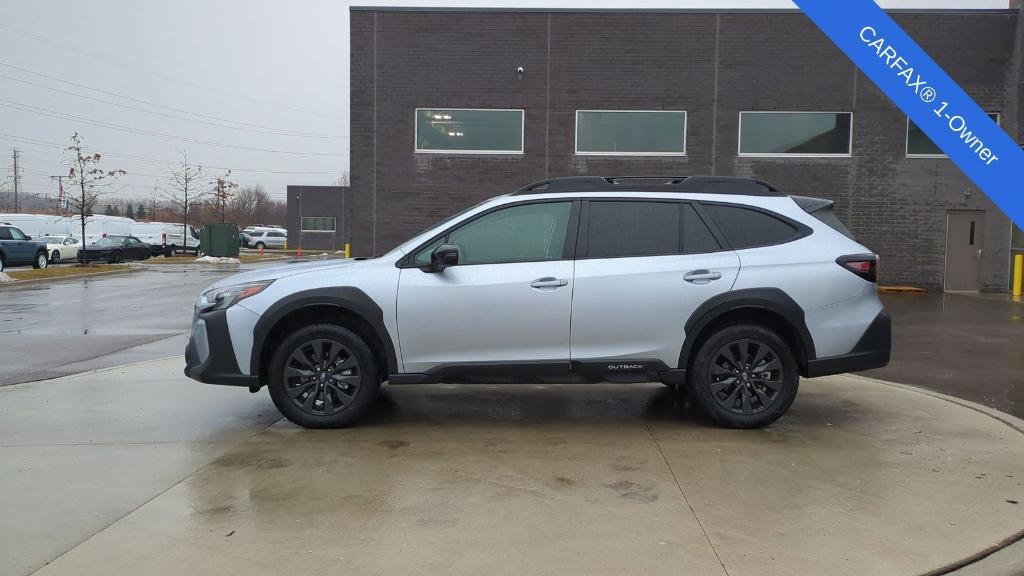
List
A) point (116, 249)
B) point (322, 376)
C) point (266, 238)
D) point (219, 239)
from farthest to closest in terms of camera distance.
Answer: point (266, 238) → point (219, 239) → point (116, 249) → point (322, 376)

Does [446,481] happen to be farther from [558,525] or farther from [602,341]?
[602,341]

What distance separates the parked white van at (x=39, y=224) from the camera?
43.1 meters

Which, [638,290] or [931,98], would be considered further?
[931,98]

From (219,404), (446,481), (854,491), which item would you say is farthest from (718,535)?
(219,404)

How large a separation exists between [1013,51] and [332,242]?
51247mm

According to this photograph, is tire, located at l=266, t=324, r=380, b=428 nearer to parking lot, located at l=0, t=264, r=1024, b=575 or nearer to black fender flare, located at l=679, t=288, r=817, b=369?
Result: parking lot, located at l=0, t=264, r=1024, b=575

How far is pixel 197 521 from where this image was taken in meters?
4.27

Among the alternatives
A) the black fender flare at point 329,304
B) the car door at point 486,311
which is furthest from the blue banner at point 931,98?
the black fender flare at point 329,304

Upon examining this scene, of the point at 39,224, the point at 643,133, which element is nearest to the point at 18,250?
the point at 39,224

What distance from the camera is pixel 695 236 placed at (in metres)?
6.20

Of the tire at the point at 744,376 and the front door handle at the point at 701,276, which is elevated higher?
the front door handle at the point at 701,276

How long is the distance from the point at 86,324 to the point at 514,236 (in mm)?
10487

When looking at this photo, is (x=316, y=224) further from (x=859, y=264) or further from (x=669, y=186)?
(x=859, y=264)

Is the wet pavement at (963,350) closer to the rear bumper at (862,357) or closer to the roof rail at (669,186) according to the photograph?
the rear bumper at (862,357)
